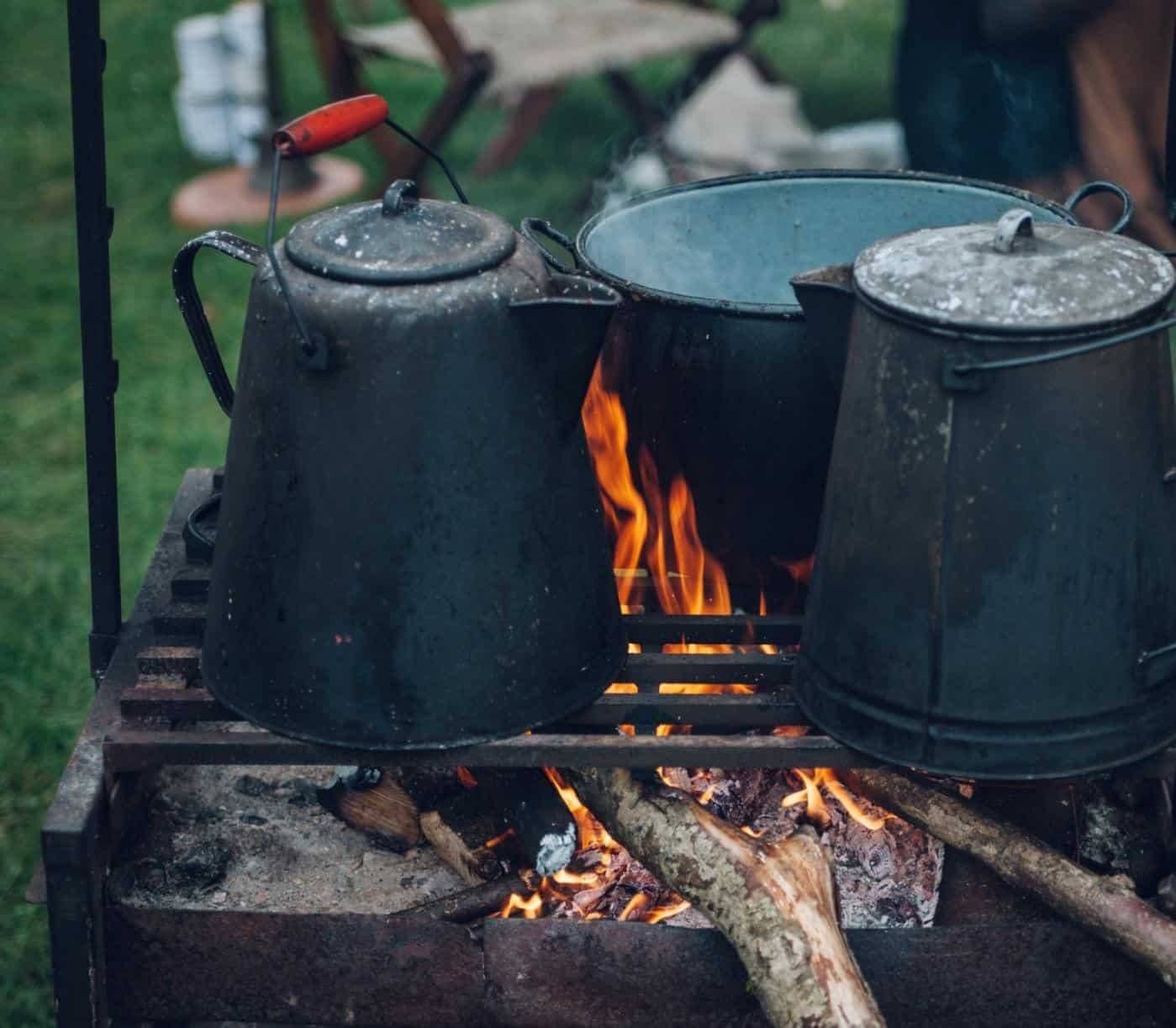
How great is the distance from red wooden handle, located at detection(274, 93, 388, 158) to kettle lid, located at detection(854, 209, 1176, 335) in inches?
→ 23.7

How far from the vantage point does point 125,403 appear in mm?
4203

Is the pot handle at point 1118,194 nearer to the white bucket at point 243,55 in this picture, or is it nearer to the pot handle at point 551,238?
the pot handle at point 551,238

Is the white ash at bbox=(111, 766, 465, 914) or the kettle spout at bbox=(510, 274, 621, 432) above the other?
the kettle spout at bbox=(510, 274, 621, 432)

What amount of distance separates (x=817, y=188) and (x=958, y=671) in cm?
98

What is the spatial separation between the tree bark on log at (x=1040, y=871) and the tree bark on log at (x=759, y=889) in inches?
5.0

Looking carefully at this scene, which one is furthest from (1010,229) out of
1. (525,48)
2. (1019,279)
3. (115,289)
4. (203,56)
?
(203,56)

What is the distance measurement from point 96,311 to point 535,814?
83 cm

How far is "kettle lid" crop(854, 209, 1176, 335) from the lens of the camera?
1.53 m

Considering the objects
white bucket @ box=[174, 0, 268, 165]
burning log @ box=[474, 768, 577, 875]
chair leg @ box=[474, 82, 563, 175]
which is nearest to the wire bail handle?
burning log @ box=[474, 768, 577, 875]

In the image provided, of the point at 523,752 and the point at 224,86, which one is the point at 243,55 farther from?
the point at 523,752

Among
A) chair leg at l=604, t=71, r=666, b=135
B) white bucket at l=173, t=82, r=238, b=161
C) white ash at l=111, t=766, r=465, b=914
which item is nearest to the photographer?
white ash at l=111, t=766, r=465, b=914

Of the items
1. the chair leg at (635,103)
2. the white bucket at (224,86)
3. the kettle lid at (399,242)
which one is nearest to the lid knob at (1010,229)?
the kettle lid at (399,242)

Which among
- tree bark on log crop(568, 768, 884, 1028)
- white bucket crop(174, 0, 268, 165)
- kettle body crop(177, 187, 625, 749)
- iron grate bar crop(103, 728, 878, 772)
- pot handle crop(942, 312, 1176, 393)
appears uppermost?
pot handle crop(942, 312, 1176, 393)

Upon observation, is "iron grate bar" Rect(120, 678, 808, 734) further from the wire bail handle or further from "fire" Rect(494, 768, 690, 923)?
the wire bail handle
